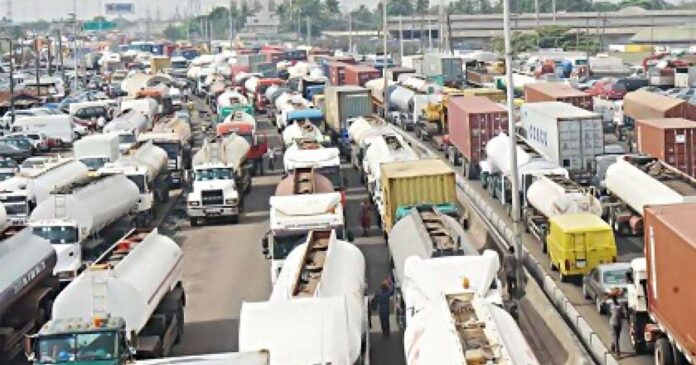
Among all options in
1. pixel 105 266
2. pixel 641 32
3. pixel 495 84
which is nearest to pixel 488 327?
pixel 105 266

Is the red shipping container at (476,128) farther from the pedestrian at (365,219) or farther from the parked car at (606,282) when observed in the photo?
the parked car at (606,282)

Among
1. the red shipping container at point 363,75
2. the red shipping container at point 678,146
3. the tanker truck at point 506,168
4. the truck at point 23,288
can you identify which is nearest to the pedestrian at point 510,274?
the tanker truck at point 506,168

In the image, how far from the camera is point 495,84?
77.1 m

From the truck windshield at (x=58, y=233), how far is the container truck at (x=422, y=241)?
772 centimetres

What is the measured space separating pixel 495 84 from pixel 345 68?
39.6 feet

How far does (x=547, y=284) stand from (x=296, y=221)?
18.1 feet

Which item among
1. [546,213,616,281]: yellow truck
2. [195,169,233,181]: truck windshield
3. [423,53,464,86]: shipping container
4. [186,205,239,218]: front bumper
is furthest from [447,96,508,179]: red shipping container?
[423,53,464,86]: shipping container

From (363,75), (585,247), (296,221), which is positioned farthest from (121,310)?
(363,75)

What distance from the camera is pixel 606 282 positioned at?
22.7m

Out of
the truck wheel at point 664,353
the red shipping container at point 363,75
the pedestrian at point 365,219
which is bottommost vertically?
the truck wheel at point 664,353

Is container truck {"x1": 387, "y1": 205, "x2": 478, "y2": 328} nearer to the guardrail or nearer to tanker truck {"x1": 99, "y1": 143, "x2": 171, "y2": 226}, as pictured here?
the guardrail

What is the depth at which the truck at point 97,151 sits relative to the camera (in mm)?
41750

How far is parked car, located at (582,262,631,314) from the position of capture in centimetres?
2228

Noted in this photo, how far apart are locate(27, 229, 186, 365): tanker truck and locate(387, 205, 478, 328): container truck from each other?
433 centimetres
